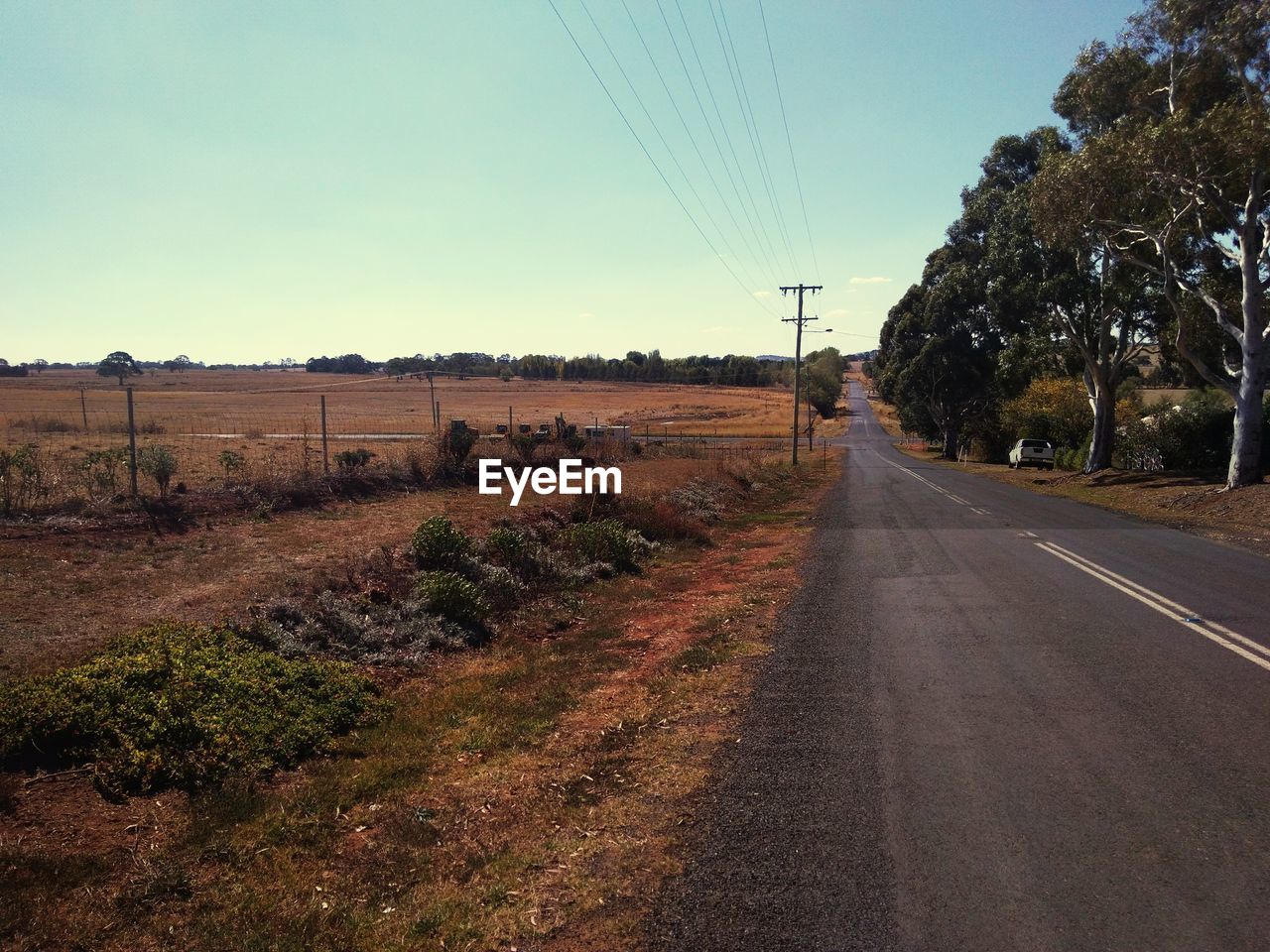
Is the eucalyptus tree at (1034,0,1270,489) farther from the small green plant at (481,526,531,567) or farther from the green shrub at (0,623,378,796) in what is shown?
the green shrub at (0,623,378,796)

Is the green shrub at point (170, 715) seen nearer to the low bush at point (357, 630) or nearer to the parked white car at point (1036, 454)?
the low bush at point (357, 630)

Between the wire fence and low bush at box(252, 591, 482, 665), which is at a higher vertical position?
the wire fence

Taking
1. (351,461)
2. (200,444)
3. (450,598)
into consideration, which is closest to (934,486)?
(351,461)

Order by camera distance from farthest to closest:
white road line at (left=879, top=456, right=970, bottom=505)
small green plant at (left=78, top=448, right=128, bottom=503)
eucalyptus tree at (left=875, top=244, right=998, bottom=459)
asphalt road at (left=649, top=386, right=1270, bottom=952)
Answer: eucalyptus tree at (left=875, top=244, right=998, bottom=459)
white road line at (left=879, top=456, right=970, bottom=505)
small green plant at (left=78, top=448, right=128, bottom=503)
asphalt road at (left=649, top=386, right=1270, bottom=952)

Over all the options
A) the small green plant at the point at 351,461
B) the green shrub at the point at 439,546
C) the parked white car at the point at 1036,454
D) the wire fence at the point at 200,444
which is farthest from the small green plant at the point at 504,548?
the parked white car at the point at 1036,454

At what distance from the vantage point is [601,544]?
512 inches

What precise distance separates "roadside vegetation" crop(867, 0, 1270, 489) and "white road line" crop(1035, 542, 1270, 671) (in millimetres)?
12123

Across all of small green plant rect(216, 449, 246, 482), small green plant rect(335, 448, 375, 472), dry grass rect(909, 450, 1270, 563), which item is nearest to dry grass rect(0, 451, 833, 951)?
small green plant rect(216, 449, 246, 482)

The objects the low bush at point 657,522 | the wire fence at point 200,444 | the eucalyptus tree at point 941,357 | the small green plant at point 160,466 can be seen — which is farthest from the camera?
the eucalyptus tree at point 941,357

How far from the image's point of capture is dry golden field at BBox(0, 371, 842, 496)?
24.1m

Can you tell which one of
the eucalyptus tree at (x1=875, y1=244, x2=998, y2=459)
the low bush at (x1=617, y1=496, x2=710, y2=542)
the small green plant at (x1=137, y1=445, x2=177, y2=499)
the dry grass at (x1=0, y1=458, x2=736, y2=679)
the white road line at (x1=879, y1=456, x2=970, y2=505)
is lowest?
the white road line at (x1=879, y1=456, x2=970, y2=505)

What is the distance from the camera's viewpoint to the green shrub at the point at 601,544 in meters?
12.9

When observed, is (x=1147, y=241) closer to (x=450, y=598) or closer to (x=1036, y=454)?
(x=1036, y=454)

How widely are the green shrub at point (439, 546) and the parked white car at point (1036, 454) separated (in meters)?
36.6
